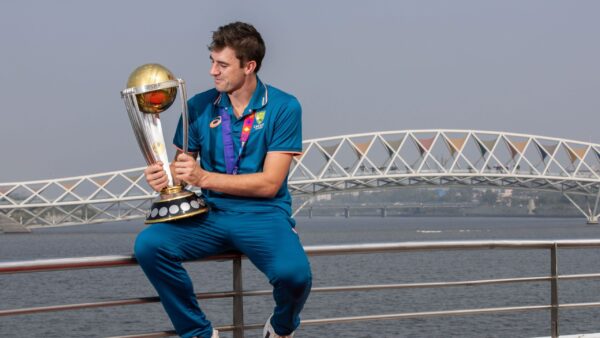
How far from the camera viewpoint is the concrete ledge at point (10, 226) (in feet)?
368

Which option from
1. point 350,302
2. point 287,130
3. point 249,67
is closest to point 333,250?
point 287,130

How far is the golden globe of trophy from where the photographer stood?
12.9 feet

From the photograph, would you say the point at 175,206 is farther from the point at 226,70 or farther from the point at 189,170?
the point at 226,70

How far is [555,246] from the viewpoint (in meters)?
5.41

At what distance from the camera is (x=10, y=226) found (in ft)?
373

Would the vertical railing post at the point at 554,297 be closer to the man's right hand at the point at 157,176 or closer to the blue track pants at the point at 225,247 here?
the blue track pants at the point at 225,247

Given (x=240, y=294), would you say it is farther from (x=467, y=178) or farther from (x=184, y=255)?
(x=467, y=178)

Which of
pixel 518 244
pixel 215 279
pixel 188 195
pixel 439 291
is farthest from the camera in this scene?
pixel 215 279

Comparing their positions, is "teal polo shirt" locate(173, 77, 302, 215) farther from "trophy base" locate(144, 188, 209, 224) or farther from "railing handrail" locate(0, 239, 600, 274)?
"railing handrail" locate(0, 239, 600, 274)

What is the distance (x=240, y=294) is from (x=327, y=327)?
63.4 ft

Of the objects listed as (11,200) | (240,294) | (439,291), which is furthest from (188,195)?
(11,200)

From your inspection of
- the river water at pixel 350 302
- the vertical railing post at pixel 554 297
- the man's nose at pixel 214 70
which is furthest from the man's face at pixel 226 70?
the river water at pixel 350 302

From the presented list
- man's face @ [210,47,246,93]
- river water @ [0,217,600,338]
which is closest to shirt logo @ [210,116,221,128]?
man's face @ [210,47,246,93]

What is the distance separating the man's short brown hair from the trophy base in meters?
0.56
